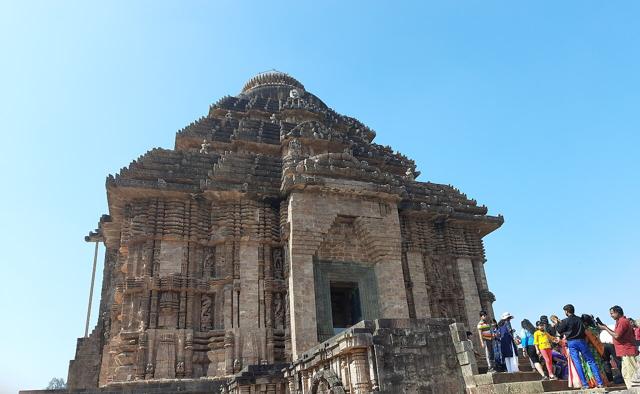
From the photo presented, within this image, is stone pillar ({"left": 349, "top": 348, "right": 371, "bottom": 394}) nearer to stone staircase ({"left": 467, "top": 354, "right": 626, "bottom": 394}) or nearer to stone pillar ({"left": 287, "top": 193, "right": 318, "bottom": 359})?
stone staircase ({"left": 467, "top": 354, "right": 626, "bottom": 394})

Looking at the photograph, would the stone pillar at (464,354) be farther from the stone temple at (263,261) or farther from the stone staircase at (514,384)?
the stone temple at (263,261)

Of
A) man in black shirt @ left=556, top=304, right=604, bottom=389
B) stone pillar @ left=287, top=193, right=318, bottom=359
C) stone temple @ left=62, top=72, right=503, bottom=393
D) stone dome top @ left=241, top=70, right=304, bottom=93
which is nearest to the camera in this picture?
man in black shirt @ left=556, top=304, right=604, bottom=389

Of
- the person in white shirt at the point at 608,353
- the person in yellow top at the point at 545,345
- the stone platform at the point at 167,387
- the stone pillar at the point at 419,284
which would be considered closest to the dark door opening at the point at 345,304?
the stone pillar at the point at 419,284

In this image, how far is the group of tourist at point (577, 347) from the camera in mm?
8062

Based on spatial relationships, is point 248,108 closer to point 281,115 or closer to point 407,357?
point 281,115

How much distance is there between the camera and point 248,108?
1080 inches

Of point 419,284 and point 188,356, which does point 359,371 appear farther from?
point 419,284

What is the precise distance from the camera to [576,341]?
334 inches

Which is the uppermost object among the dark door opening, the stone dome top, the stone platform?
the stone dome top

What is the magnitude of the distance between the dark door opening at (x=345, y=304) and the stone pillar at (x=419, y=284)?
2.24 m

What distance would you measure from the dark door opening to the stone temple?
0.07 m

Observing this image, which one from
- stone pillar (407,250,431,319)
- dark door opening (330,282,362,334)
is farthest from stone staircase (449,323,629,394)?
stone pillar (407,250,431,319)

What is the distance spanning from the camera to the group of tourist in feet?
26.5

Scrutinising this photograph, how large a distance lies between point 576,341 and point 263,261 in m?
10.7
